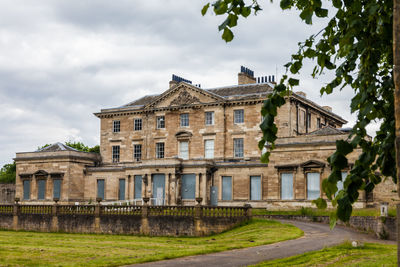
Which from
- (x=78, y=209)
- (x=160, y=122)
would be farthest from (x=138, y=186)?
(x=78, y=209)

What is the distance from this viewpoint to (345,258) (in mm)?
17250

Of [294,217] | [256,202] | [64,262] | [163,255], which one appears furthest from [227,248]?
[256,202]

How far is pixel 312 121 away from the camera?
55594 millimetres

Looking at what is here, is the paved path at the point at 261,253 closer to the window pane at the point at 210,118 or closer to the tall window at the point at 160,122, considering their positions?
the window pane at the point at 210,118

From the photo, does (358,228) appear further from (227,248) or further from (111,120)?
(111,120)

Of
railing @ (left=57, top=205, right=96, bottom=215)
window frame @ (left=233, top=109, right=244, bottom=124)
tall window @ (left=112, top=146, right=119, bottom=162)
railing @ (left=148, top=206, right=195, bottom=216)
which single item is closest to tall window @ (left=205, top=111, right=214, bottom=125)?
window frame @ (left=233, top=109, right=244, bottom=124)

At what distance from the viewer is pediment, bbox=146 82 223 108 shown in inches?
2133

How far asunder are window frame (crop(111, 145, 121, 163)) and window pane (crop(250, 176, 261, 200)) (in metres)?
16.4

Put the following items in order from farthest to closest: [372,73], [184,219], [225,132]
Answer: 1. [225,132]
2. [184,219]
3. [372,73]

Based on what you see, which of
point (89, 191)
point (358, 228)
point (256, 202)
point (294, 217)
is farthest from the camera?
point (89, 191)

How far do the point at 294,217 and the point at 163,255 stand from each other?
20.9 m

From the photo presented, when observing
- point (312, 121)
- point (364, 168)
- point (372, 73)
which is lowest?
point (364, 168)

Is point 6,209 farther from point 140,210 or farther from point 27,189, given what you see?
point 27,189

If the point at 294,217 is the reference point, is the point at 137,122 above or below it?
above
